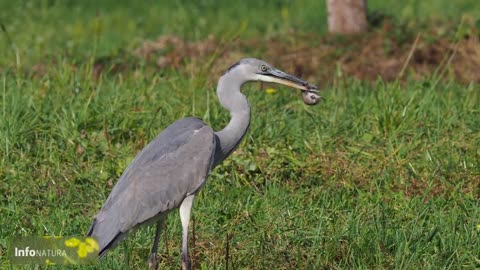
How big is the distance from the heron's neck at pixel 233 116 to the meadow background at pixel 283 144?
18.9 inches

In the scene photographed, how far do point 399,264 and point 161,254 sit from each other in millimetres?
1269

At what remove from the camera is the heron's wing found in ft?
16.9

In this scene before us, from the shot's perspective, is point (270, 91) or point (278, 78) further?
point (270, 91)

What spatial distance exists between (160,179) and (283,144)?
5.98ft

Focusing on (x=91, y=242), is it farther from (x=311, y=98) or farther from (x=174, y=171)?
(x=311, y=98)

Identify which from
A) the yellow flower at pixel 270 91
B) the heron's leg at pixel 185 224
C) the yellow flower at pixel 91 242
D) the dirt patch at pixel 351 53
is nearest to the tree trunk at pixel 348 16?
the dirt patch at pixel 351 53

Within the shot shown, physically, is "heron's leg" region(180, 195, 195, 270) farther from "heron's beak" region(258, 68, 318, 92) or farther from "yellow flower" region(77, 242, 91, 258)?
"heron's beak" region(258, 68, 318, 92)

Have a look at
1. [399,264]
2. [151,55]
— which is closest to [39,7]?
[151,55]

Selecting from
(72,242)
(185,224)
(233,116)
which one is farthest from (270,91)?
(72,242)

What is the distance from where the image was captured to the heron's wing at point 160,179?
16.9 feet

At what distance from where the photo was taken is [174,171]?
541 cm

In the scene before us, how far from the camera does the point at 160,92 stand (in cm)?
794

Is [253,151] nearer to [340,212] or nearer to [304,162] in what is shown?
[304,162]

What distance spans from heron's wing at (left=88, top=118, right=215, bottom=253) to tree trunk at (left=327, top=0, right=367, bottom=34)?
4.55 m
